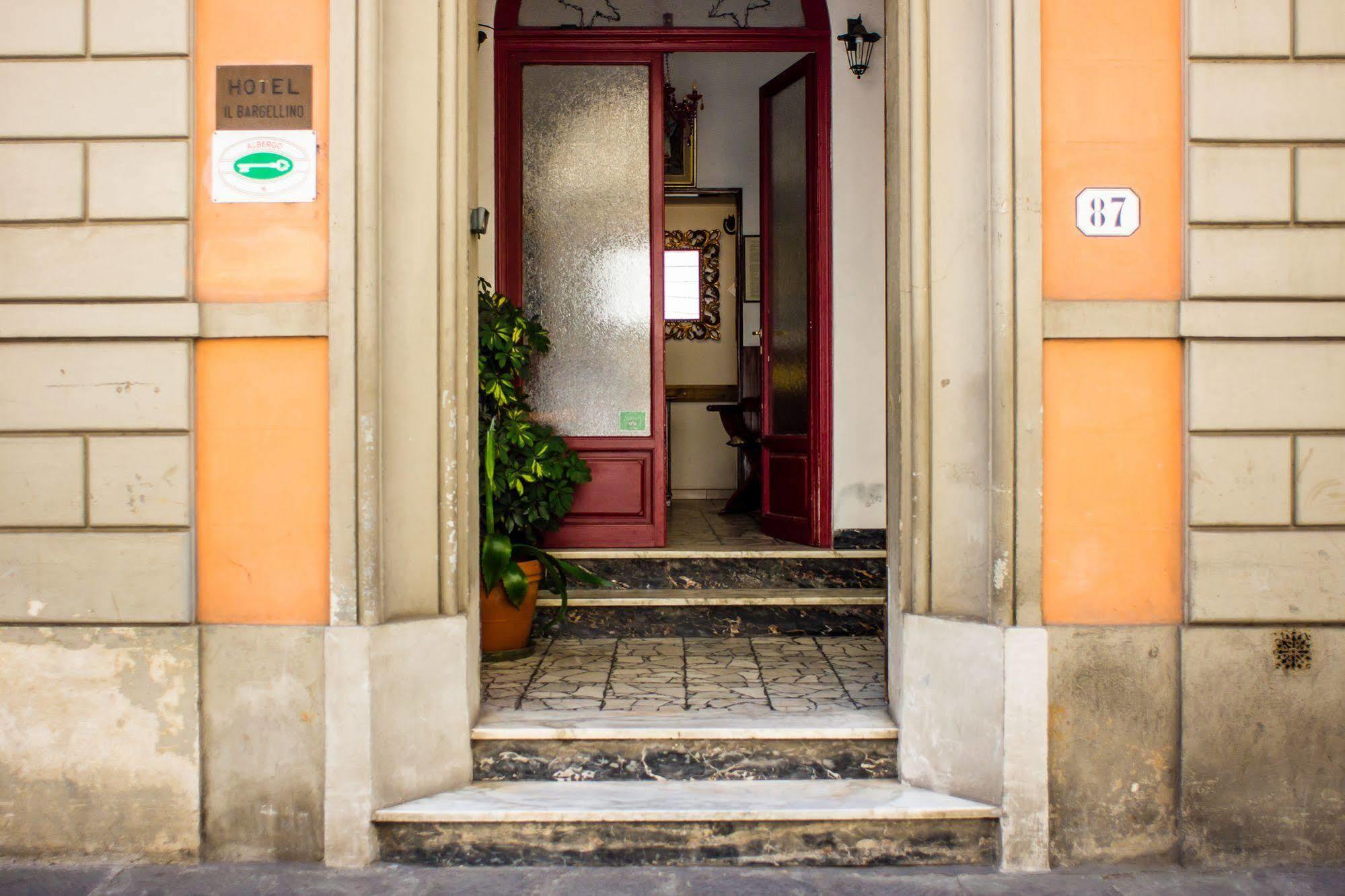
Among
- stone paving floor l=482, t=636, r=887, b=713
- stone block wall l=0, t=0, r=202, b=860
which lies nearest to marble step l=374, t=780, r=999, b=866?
stone paving floor l=482, t=636, r=887, b=713

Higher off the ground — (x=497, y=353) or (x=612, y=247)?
(x=612, y=247)

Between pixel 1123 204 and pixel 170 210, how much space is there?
3038 mm

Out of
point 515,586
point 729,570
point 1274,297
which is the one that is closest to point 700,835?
point 515,586

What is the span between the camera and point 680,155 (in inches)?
340

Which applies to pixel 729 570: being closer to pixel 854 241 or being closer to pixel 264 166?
pixel 854 241

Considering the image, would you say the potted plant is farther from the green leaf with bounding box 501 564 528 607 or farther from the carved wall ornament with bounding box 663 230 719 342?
the carved wall ornament with bounding box 663 230 719 342

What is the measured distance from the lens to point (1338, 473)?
10.2 ft

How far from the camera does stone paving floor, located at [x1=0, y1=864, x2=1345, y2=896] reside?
114 inches

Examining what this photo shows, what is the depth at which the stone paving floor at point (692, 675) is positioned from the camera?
3688mm

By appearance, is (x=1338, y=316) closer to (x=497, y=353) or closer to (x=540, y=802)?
(x=540, y=802)

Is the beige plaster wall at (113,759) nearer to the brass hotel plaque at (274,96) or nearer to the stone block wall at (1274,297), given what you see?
the brass hotel plaque at (274,96)

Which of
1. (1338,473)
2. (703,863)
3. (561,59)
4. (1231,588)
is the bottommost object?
(703,863)

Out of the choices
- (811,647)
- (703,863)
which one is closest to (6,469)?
(703,863)

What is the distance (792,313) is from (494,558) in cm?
256
